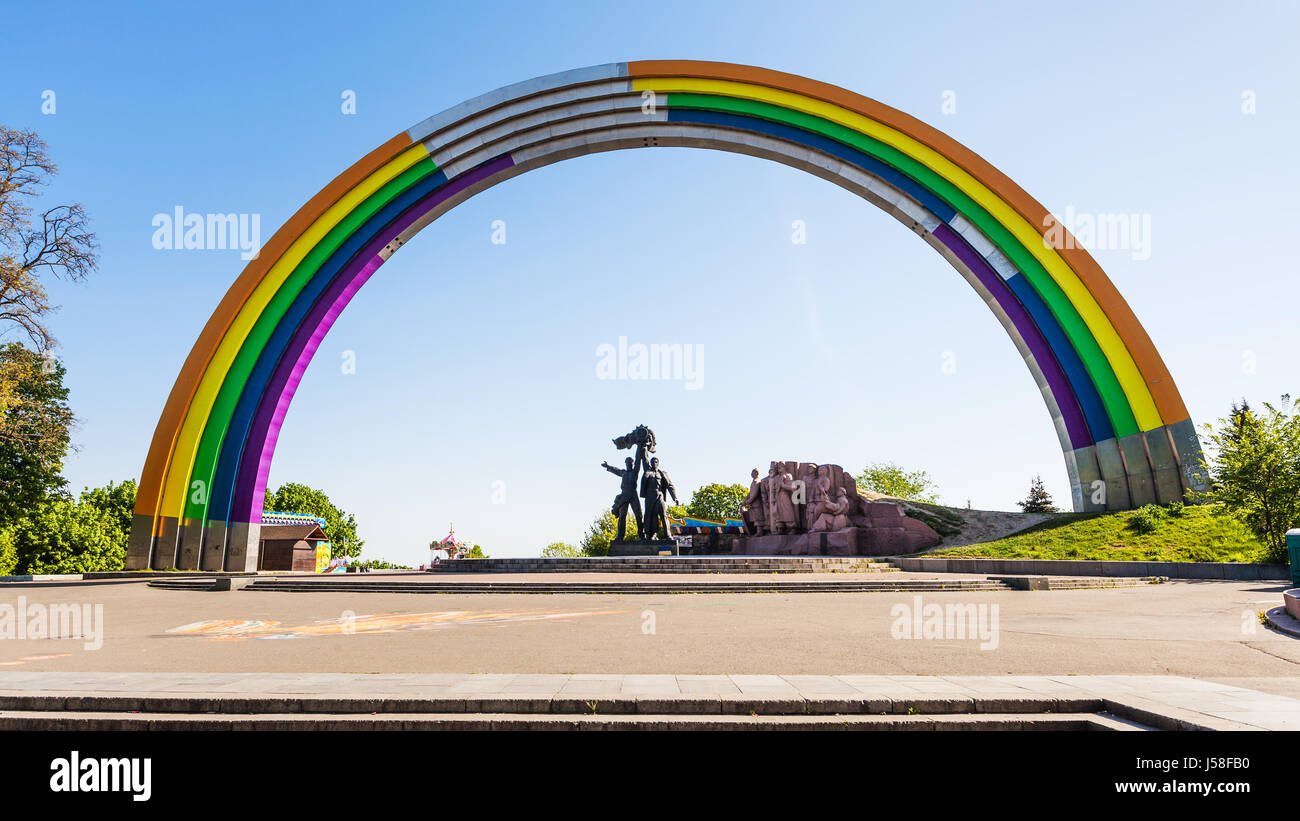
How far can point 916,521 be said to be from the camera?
→ 30203 mm

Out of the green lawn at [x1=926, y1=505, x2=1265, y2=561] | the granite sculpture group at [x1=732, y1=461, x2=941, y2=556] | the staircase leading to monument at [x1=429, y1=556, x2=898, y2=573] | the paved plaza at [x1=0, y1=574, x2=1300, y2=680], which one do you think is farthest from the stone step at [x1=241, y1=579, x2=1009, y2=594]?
the granite sculpture group at [x1=732, y1=461, x2=941, y2=556]

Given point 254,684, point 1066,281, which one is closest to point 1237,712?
point 254,684

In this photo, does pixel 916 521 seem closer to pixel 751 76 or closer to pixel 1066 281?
pixel 1066 281

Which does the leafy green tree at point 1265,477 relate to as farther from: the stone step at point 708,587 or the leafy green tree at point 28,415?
the leafy green tree at point 28,415

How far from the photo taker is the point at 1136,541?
23.0 meters

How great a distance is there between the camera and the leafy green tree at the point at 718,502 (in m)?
79.7

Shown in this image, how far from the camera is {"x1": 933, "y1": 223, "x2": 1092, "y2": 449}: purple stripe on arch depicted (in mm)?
31141

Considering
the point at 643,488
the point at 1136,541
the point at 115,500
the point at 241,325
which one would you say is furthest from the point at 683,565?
the point at 115,500

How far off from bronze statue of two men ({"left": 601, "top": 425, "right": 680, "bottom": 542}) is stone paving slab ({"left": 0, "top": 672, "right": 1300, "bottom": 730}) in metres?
23.2

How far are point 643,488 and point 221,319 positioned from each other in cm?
2188

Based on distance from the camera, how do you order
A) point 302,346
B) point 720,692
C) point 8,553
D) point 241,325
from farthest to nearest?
point 8,553 → point 302,346 → point 241,325 → point 720,692

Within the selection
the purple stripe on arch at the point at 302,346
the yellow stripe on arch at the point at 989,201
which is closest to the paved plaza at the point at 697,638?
the yellow stripe on arch at the point at 989,201

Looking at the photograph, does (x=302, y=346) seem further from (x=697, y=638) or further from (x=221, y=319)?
(x=697, y=638)

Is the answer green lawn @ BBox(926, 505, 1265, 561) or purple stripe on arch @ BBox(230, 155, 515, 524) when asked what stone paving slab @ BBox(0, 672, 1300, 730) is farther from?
purple stripe on arch @ BBox(230, 155, 515, 524)
